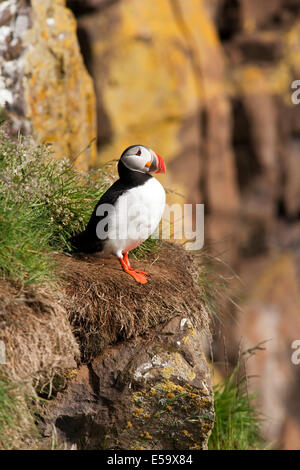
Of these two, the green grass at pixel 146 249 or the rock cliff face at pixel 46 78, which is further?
the rock cliff face at pixel 46 78

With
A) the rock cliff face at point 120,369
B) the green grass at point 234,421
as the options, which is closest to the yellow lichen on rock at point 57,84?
the rock cliff face at point 120,369

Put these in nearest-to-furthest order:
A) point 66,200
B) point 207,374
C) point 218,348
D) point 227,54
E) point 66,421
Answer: point 66,421
point 207,374
point 66,200
point 218,348
point 227,54

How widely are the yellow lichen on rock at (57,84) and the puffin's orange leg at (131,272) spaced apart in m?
1.62

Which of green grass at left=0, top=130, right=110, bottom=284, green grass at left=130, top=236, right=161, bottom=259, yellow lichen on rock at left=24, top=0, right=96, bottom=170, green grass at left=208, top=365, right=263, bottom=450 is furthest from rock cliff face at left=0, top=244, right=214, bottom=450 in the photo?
yellow lichen on rock at left=24, top=0, right=96, bottom=170

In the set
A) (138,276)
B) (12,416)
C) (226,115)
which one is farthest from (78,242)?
(226,115)

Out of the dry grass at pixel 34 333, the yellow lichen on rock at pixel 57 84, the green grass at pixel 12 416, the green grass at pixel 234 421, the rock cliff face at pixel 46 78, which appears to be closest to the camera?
the green grass at pixel 12 416

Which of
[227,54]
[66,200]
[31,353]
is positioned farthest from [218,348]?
[31,353]

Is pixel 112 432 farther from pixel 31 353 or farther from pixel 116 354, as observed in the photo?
pixel 31 353

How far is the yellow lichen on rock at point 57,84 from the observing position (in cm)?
512

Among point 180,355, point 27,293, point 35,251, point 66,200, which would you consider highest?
point 66,200

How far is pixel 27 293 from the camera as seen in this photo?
302 centimetres

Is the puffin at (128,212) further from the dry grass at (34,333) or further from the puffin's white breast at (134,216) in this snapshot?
the dry grass at (34,333)

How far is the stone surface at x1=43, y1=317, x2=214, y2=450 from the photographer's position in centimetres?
322

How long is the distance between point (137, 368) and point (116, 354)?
13 centimetres
